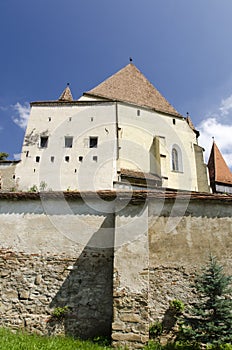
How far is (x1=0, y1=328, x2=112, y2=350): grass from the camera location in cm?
498

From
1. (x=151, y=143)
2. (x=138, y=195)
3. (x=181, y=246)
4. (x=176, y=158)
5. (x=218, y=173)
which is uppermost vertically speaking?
(x=151, y=143)

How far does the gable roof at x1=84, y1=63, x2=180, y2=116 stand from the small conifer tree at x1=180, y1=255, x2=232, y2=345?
64.9 ft

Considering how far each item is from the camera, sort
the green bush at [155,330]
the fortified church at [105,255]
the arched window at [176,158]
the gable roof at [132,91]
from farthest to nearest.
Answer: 1. the gable roof at [132,91]
2. the arched window at [176,158]
3. the fortified church at [105,255]
4. the green bush at [155,330]

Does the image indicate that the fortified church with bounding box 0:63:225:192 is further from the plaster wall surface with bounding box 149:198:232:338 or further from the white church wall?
the plaster wall surface with bounding box 149:198:232:338

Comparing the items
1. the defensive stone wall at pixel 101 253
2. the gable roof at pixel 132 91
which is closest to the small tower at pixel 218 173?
the gable roof at pixel 132 91

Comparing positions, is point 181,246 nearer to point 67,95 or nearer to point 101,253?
point 101,253

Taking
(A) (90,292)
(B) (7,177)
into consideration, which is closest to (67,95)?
(B) (7,177)

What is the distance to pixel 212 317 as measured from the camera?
525cm

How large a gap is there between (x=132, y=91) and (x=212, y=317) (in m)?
22.2

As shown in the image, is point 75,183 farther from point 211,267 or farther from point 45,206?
point 211,267

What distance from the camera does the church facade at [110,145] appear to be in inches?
747

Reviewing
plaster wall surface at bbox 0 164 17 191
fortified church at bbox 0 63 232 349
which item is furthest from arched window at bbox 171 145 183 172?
fortified church at bbox 0 63 232 349

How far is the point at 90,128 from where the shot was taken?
68.1ft

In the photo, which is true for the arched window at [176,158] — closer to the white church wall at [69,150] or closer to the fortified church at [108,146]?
the fortified church at [108,146]
